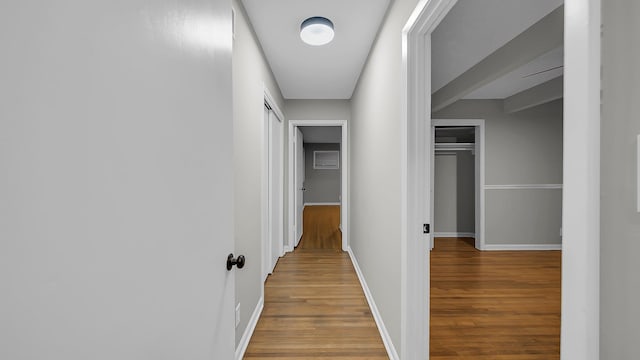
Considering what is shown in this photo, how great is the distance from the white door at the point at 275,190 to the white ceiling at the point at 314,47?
579 millimetres

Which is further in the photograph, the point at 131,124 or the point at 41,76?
the point at 131,124

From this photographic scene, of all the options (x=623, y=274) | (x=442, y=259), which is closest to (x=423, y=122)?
(x=623, y=274)

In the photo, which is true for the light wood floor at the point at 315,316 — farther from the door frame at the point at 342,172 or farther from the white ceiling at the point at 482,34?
the white ceiling at the point at 482,34

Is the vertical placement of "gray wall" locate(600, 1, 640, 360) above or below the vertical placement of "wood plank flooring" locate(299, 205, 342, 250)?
above

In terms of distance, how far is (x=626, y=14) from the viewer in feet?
1.61

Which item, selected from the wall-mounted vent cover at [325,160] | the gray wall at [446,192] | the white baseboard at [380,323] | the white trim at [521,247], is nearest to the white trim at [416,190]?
the white baseboard at [380,323]

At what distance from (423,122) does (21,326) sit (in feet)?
5.06

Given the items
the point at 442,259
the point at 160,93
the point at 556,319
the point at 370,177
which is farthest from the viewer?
the point at 442,259

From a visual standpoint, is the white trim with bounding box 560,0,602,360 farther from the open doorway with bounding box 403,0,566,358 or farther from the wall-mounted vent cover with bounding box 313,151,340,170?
the wall-mounted vent cover with bounding box 313,151,340,170

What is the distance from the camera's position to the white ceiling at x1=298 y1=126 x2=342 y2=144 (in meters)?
6.86

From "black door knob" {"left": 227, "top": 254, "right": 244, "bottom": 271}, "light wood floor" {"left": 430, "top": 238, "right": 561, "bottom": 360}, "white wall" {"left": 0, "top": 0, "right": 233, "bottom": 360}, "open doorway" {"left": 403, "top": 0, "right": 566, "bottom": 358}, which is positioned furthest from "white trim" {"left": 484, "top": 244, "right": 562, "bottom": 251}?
"white wall" {"left": 0, "top": 0, "right": 233, "bottom": 360}

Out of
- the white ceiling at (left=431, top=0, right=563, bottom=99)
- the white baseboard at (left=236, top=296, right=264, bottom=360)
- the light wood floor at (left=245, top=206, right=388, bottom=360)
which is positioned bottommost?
the light wood floor at (left=245, top=206, right=388, bottom=360)

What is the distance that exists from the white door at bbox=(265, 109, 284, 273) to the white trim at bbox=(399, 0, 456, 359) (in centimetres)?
207

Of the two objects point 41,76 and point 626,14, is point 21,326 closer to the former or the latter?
point 41,76
